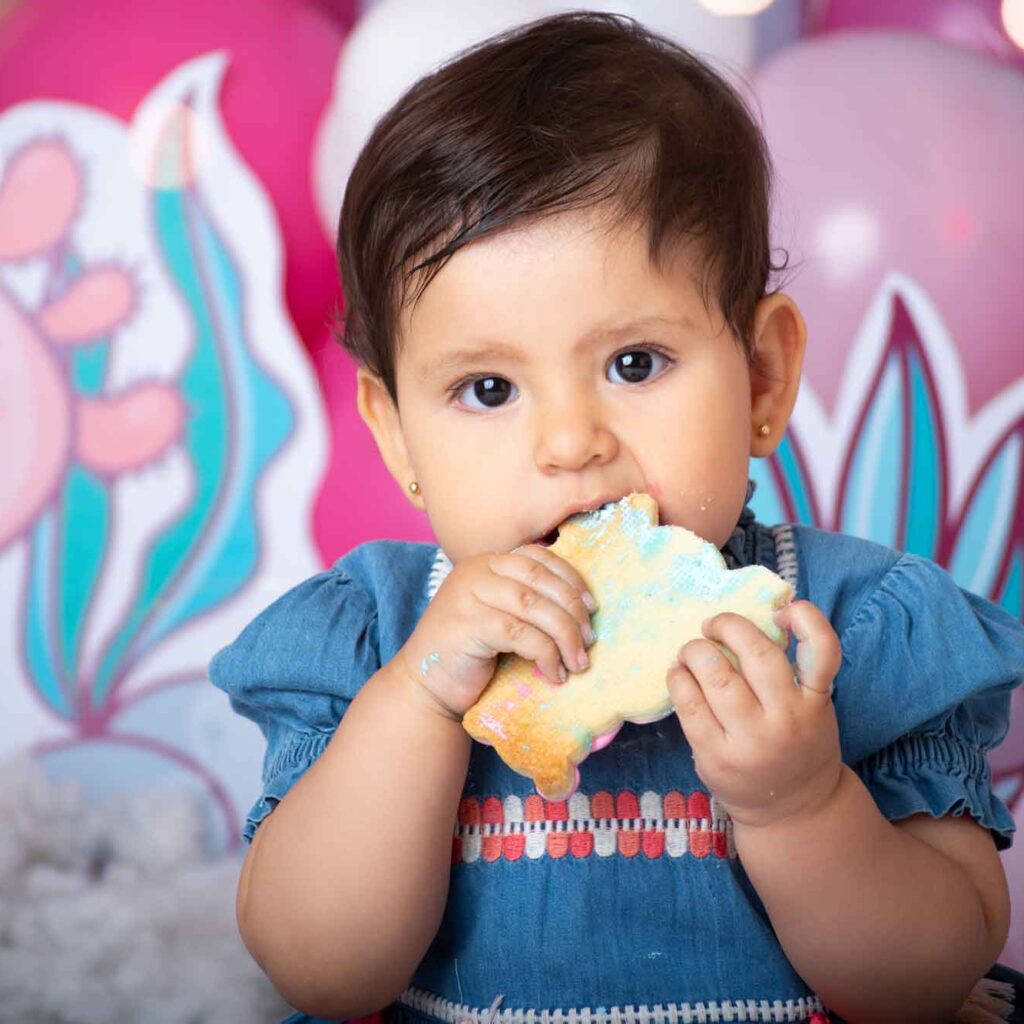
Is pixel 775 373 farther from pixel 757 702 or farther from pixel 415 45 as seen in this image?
pixel 415 45

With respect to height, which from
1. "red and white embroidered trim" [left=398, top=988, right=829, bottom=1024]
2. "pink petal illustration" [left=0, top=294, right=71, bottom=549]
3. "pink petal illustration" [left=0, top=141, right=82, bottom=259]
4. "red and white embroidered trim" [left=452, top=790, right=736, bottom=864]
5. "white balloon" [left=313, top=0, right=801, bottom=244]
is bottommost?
"red and white embroidered trim" [left=398, top=988, right=829, bottom=1024]

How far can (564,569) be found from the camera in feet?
3.13

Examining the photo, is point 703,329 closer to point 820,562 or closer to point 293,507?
point 820,562

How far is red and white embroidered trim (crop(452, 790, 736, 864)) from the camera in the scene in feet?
3.51

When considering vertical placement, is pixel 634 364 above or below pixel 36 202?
below

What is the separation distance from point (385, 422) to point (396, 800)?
0.34 metres

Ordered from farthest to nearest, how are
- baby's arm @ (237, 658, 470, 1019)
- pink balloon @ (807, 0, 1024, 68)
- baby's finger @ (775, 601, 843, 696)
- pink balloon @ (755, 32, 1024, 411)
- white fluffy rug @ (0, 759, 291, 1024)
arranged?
pink balloon @ (807, 0, 1024, 68), pink balloon @ (755, 32, 1024, 411), white fluffy rug @ (0, 759, 291, 1024), baby's arm @ (237, 658, 470, 1019), baby's finger @ (775, 601, 843, 696)

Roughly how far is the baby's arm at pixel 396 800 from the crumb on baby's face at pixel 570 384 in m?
0.07

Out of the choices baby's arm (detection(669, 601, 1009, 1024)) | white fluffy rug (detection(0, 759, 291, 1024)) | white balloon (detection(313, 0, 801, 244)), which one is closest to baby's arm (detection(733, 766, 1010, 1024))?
baby's arm (detection(669, 601, 1009, 1024))

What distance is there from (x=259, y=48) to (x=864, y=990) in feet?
4.17

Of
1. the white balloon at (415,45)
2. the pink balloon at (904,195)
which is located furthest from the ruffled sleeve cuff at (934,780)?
the white balloon at (415,45)

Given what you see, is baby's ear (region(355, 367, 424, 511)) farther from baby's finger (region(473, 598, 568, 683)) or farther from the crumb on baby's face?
baby's finger (region(473, 598, 568, 683))

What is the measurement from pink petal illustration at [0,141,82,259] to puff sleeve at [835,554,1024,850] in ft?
3.47

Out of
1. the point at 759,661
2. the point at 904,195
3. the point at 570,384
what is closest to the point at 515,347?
the point at 570,384
